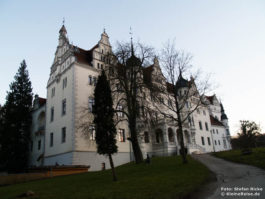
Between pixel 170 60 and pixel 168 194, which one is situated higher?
pixel 170 60

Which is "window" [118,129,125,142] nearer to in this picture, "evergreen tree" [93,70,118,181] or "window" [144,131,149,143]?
"window" [144,131,149,143]

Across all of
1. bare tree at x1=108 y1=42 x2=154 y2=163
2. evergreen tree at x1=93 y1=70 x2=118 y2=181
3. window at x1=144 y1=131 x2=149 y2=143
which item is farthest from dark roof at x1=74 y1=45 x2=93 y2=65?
evergreen tree at x1=93 y1=70 x2=118 y2=181

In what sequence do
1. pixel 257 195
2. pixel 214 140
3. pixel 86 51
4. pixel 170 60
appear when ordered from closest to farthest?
pixel 257 195 → pixel 170 60 → pixel 86 51 → pixel 214 140

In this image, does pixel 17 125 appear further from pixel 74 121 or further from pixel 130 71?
pixel 130 71

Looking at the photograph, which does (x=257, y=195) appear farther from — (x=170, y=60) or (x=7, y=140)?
(x=7, y=140)

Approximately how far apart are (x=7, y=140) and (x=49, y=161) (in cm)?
857

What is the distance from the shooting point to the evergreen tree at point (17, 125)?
34438 millimetres

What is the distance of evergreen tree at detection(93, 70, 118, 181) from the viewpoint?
15.1m

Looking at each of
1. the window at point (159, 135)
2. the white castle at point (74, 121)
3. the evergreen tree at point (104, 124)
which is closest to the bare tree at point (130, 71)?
the white castle at point (74, 121)

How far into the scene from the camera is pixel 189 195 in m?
9.82

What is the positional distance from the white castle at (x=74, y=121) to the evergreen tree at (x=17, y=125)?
2096 mm

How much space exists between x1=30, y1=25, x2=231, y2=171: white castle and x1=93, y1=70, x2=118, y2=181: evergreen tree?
31.6 feet

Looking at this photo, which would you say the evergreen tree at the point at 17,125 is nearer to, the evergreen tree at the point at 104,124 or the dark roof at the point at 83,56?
the dark roof at the point at 83,56

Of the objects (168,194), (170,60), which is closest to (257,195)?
(168,194)
